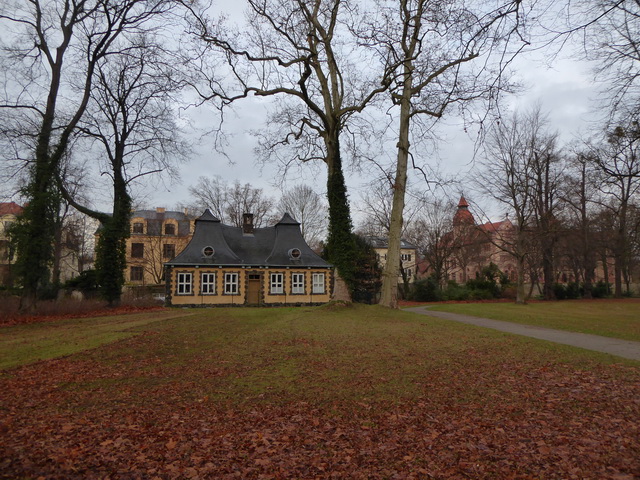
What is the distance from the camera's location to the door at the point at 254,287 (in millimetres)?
30719

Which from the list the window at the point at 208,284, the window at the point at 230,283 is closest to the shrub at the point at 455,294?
the window at the point at 230,283

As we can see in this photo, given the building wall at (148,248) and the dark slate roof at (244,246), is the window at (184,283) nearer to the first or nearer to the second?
the dark slate roof at (244,246)

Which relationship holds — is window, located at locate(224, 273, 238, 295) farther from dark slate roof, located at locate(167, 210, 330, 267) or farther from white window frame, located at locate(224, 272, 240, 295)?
dark slate roof, located at locate(167, 210, 330, 267)

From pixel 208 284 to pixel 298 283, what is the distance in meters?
6.44

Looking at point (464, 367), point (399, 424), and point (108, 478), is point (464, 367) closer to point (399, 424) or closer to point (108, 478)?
point (399, 424)

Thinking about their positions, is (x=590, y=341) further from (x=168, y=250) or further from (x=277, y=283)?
(x=168, y=250)

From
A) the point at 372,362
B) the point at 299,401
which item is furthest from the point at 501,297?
the point at 299,401

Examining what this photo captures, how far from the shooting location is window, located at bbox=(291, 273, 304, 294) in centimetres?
3138

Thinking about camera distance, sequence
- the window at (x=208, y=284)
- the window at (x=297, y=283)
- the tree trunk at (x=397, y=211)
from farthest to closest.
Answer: the window at (x=297, y=283)
the window at (x=208, y=284)
the tree trunk at (x=397, y=211)

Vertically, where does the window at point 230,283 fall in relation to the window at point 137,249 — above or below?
Answer: below

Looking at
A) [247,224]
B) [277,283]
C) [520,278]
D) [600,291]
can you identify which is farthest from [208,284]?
[600,291]

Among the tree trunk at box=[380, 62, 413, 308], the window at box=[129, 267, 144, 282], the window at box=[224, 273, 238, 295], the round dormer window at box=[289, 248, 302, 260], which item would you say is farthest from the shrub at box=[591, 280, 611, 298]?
the window at box=[129, 267, 144, 282]

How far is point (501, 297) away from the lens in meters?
40.6

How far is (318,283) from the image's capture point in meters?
31.9
